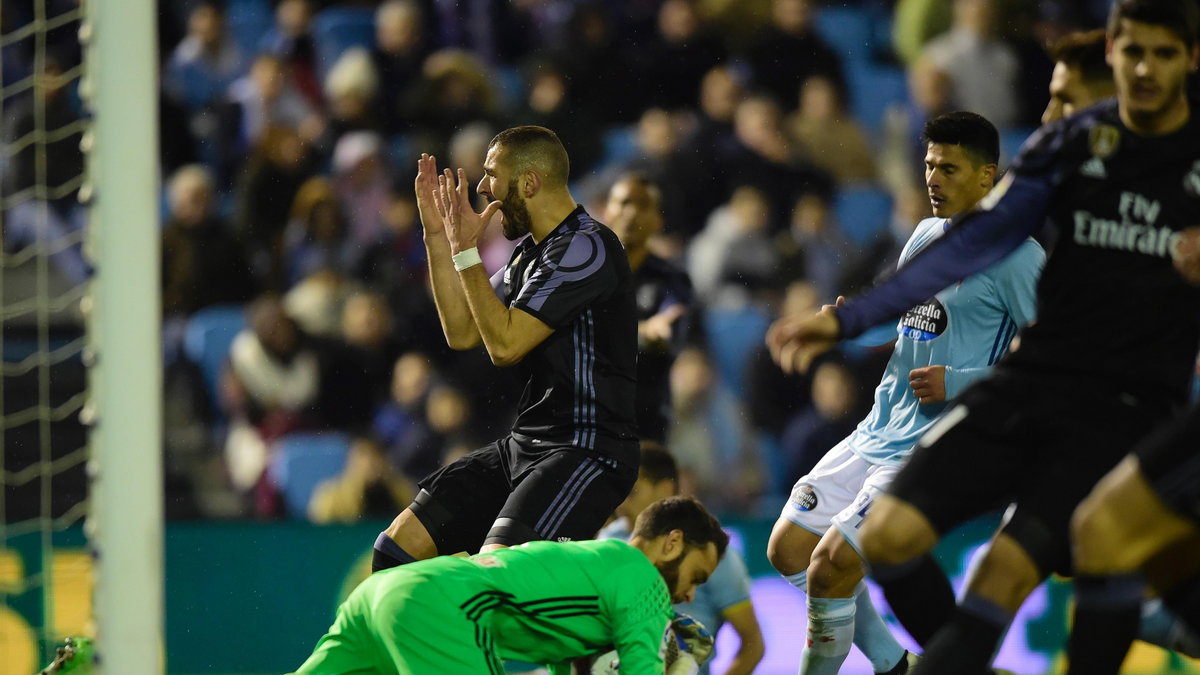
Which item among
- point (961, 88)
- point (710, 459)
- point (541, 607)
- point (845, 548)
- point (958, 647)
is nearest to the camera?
point (958, 647)

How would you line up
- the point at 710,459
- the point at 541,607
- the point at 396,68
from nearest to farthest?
the point at 541,607, the point at 710,459, the point at 396,68

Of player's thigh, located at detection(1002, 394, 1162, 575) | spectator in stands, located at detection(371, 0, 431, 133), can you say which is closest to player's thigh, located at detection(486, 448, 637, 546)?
player's thigh, located at detection(1002, 394, 1162, 575)

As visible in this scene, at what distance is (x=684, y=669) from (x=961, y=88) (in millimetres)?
4728

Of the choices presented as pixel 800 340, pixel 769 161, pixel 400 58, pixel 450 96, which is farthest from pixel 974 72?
pixel 800 340

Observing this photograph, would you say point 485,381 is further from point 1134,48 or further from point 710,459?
point 1134,48

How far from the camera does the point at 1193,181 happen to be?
3.27 metres

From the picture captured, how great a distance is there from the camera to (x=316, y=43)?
9.22m

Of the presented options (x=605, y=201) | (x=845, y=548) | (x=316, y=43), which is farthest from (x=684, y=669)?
(x=316, y=43)

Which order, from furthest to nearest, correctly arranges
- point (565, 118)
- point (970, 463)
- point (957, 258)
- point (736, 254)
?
point (565, 118), point (736, 254), point (957, 258), point (970, 463)

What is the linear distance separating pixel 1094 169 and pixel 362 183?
5.94 m

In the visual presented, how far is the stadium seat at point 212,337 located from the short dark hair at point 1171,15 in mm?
6238

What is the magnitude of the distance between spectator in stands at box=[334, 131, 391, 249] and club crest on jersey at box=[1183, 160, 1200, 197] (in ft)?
19.2

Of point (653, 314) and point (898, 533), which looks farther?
point (653, 314)

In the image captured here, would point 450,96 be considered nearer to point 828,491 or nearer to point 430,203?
point 430,203
